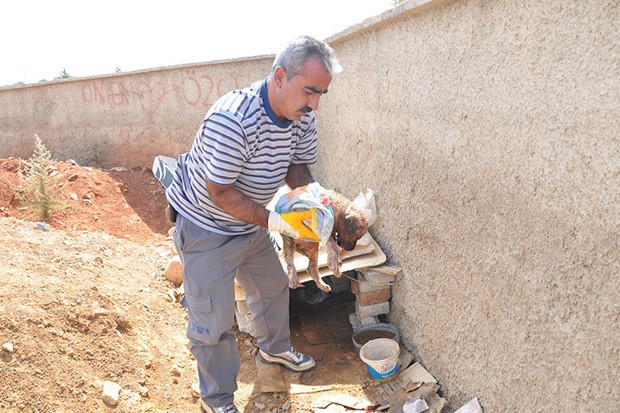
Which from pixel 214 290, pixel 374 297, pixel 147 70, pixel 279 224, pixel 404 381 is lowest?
pixel 404 381

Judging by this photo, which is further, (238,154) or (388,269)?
(388,269)

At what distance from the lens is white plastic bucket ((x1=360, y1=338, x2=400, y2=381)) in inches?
125

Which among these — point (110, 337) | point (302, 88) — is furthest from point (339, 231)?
point (110, 337)

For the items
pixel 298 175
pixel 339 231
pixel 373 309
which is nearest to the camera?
pixel 339 231

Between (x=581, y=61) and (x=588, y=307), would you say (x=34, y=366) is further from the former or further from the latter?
(x=581, y=61)

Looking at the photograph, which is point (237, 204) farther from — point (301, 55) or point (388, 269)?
point (388, 269)

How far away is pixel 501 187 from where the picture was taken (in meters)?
2.36

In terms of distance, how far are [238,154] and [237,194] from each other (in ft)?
0.71

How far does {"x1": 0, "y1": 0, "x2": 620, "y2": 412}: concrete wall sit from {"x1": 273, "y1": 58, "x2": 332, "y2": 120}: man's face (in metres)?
0.85

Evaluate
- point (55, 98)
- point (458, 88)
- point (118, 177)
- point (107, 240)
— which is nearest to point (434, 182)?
point (458, 88)

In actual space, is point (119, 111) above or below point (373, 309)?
above

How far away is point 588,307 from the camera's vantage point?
74.4 inches

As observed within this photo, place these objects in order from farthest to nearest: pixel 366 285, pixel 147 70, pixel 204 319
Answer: pixel 147 70 < pixel 366 285 < pixel 204 319

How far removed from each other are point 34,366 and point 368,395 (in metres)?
2.19
